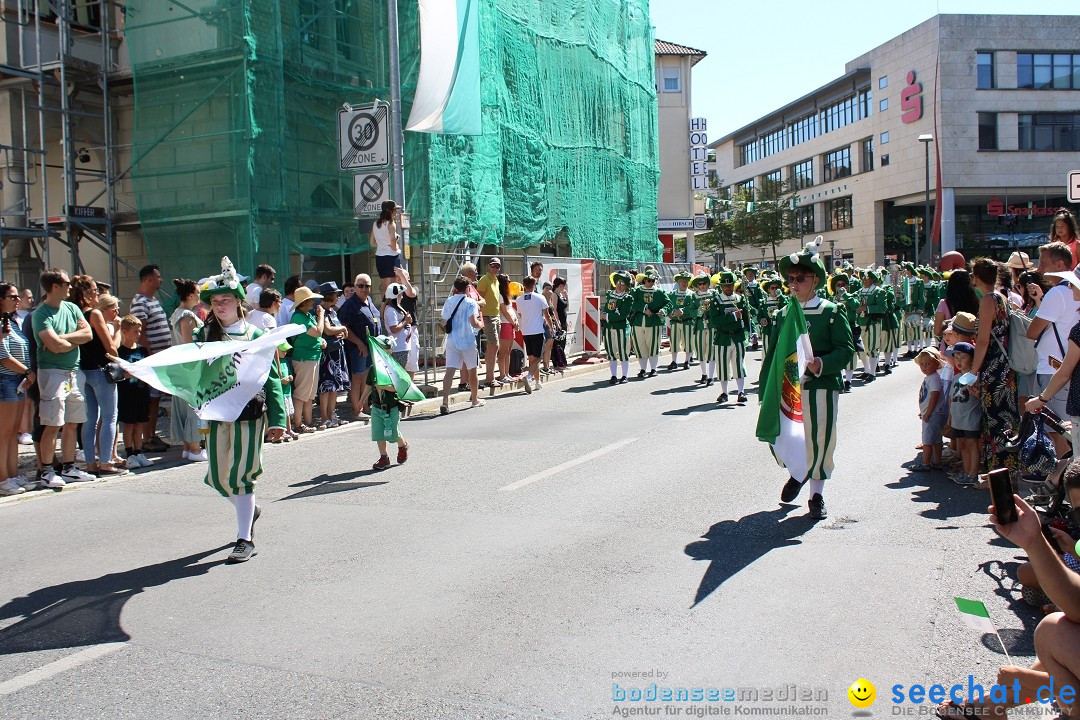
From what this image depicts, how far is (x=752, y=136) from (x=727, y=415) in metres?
77.1

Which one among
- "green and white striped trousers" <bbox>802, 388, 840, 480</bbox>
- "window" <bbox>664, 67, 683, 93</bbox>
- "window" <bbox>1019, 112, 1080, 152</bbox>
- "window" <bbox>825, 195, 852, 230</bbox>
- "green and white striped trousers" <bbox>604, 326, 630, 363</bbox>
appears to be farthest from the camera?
"window" <bbox>825, 195, 852, 230</bbox>

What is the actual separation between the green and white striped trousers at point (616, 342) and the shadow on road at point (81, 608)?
1152 cm

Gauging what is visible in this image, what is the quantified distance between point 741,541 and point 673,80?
144 ft

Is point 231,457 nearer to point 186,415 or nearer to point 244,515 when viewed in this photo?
point 244,515

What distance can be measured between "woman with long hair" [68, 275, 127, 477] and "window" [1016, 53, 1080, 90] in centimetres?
5794

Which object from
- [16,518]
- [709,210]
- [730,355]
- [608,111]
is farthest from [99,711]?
[709,210]

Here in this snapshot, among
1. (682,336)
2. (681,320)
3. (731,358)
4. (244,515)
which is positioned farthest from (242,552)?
(682,336)

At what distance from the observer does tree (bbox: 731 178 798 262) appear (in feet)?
208

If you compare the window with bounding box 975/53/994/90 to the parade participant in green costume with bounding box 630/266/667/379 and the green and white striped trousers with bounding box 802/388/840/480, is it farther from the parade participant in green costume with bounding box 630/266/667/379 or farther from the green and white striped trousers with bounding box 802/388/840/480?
the green and white striped trousers with bounding box 802/388/840/480

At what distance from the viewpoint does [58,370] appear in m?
9.02

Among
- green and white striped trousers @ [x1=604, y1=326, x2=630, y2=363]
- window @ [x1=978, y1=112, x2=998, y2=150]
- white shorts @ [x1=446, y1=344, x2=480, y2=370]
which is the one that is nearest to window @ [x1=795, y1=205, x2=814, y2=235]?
window @ [x1=978, y1=112, x2=998, y2=150]

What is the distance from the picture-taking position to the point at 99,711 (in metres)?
4.10

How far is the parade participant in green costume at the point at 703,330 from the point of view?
642 inches

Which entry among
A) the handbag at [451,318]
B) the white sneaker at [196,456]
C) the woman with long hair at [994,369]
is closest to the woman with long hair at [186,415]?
the white sneaker at [196,456]
